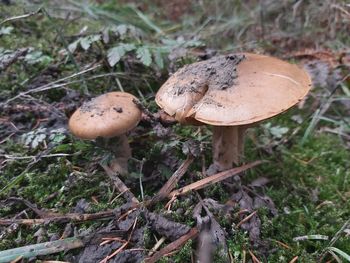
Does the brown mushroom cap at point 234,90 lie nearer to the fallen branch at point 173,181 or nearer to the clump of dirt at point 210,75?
the clump of dirt at point 210,75

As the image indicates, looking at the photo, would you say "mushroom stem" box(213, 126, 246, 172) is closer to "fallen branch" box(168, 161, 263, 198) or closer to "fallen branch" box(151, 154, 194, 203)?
"fallen branch" box(168, 161, 263, 198)

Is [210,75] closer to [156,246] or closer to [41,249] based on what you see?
[156,246]

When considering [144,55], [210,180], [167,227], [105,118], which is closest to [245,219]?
[210,180]

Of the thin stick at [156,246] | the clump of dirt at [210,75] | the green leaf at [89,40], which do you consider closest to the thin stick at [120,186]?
→ the thin stick at [156,246]

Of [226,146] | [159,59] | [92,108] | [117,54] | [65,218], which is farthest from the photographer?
[159,59]

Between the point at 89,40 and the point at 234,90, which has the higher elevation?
the point at 234,90

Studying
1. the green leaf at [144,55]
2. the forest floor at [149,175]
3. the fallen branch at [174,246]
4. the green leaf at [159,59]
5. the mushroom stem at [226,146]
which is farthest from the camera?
the green leaf at [159,59]
